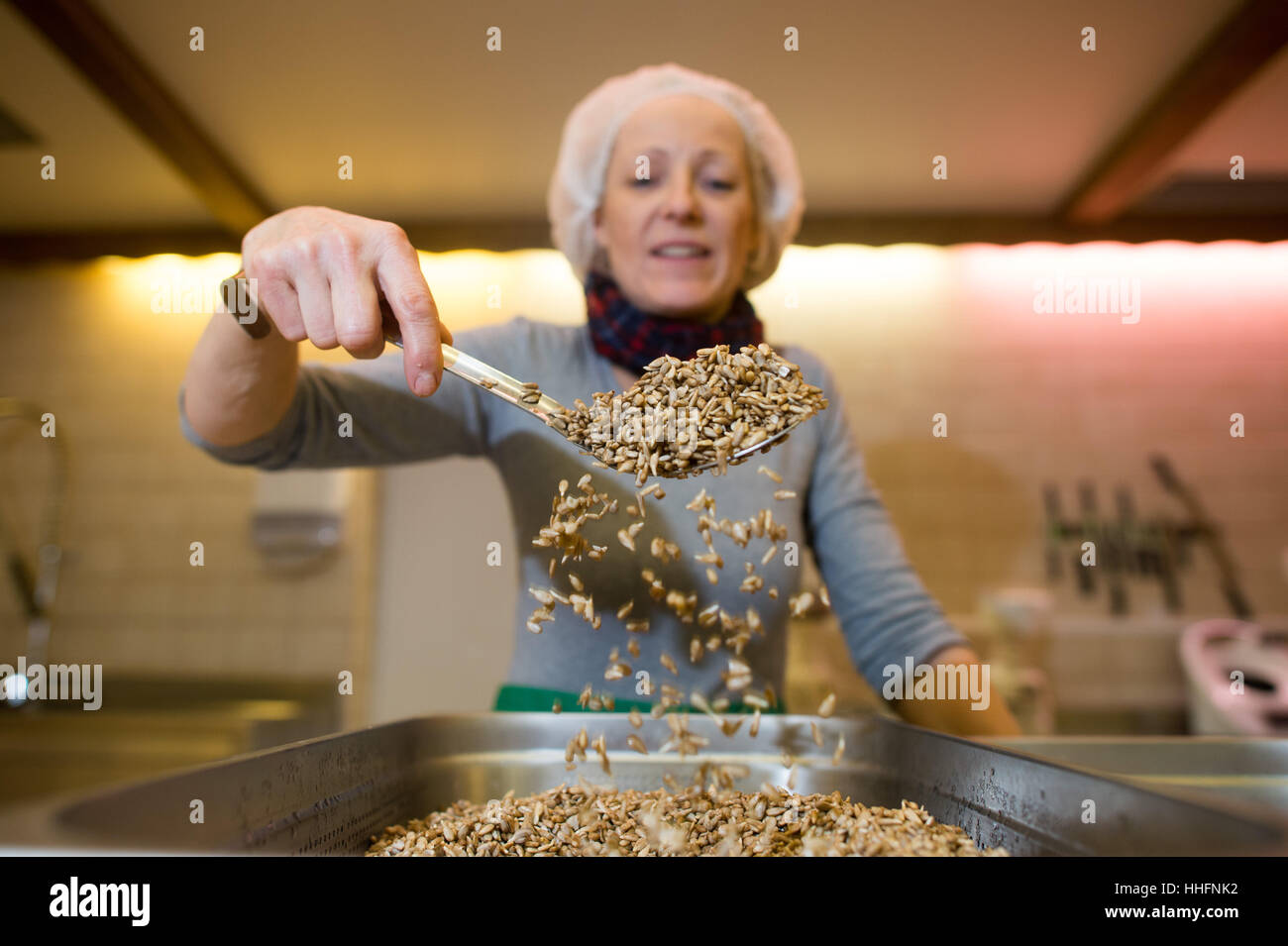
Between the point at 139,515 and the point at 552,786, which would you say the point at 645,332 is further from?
the point at 139,515

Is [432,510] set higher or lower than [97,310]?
lower

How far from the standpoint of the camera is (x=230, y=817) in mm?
494

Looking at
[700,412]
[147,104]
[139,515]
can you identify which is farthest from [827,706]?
[139,515]

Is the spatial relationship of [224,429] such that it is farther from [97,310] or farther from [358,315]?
[97,310]

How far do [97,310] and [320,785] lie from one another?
9.04 ft

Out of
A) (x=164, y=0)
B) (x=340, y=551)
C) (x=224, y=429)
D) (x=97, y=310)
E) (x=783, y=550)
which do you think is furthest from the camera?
(x=97, y=310)

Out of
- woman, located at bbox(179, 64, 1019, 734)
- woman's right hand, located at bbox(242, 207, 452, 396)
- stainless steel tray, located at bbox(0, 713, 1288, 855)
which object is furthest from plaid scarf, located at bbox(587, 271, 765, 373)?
stainless steel tray, located at bbox(0, 713, 1288, 855)

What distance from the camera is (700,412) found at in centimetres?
72

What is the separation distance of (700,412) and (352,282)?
33 cm

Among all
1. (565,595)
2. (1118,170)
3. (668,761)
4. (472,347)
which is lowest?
(668,761)

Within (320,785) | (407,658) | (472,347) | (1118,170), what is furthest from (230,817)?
(1118,170)

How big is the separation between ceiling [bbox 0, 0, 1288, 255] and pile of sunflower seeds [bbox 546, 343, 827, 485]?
128 cm

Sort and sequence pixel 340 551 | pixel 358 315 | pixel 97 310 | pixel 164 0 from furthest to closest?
Result: pixel 97 310 < pixel 340 551 < pixel 164 0 < pixel 358 315

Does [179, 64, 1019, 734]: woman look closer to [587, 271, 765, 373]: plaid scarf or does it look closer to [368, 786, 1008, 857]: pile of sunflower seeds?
[587, 271, 765, 373]: plaid scarf
